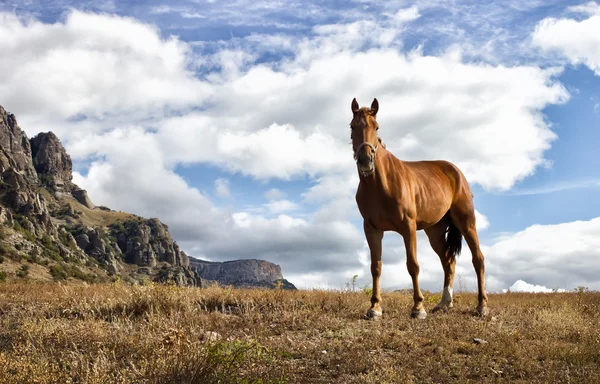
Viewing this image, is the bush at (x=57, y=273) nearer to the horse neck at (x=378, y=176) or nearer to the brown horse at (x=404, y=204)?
the brown horse at (x=404, y=204)

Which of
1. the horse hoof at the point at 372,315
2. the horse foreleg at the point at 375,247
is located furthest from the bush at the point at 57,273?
the horse hoof at the point at 372,315

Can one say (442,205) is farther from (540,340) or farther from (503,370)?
(503,370)

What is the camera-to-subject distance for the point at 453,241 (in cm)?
1177

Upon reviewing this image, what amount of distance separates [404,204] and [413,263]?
114cm

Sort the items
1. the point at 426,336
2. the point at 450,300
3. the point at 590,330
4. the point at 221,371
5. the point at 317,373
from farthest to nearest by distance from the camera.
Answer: the point at 450,300 → the point at 590,330 → the point at 426,336 → the point at 317,373 → the point at 221,371

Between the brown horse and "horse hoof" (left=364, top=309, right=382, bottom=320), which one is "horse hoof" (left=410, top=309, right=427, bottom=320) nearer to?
the brown horse

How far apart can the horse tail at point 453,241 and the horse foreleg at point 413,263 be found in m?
2.35

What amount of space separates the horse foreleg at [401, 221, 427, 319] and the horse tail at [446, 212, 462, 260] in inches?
92.5

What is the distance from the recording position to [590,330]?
8742mm

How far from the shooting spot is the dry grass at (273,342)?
580 centimetres

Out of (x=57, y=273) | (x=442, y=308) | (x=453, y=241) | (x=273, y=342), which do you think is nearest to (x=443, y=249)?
(x=453, y=241)

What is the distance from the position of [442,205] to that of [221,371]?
6.82 meters

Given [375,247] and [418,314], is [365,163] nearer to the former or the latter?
[375,247]

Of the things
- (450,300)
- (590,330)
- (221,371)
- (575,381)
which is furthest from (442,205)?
(221,371)
